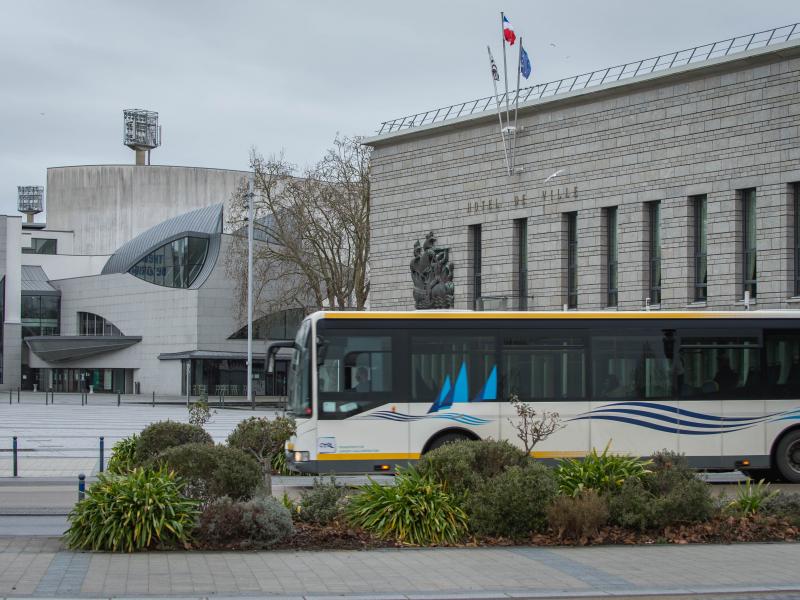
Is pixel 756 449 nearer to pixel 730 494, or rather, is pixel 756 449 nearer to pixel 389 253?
pixel 730 494

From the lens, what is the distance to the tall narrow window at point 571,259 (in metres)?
50.2

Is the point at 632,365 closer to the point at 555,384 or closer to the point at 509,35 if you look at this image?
the point at 555,384

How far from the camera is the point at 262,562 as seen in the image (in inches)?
444

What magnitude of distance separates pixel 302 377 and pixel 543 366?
4143 mm

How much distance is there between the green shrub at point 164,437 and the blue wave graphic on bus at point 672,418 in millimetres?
6420

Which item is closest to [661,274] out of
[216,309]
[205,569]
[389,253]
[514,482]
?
[389,253]

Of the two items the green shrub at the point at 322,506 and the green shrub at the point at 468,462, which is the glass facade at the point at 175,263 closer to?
the green shrub at the point at 468,462

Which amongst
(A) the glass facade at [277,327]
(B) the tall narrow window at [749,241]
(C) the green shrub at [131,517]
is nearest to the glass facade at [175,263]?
(A) the glass facade at [277,327]

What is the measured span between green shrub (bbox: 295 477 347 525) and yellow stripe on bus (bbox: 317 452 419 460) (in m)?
5.41

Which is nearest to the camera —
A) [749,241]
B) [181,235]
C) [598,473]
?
[598,473]

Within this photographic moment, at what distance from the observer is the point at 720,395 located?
2053 cm

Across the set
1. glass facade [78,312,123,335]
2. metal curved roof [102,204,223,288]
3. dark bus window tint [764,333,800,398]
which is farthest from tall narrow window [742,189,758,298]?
glass facade [78,312,123,335]

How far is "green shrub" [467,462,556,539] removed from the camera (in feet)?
41.6

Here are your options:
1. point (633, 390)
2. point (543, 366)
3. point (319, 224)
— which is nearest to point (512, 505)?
point (543, 366)
